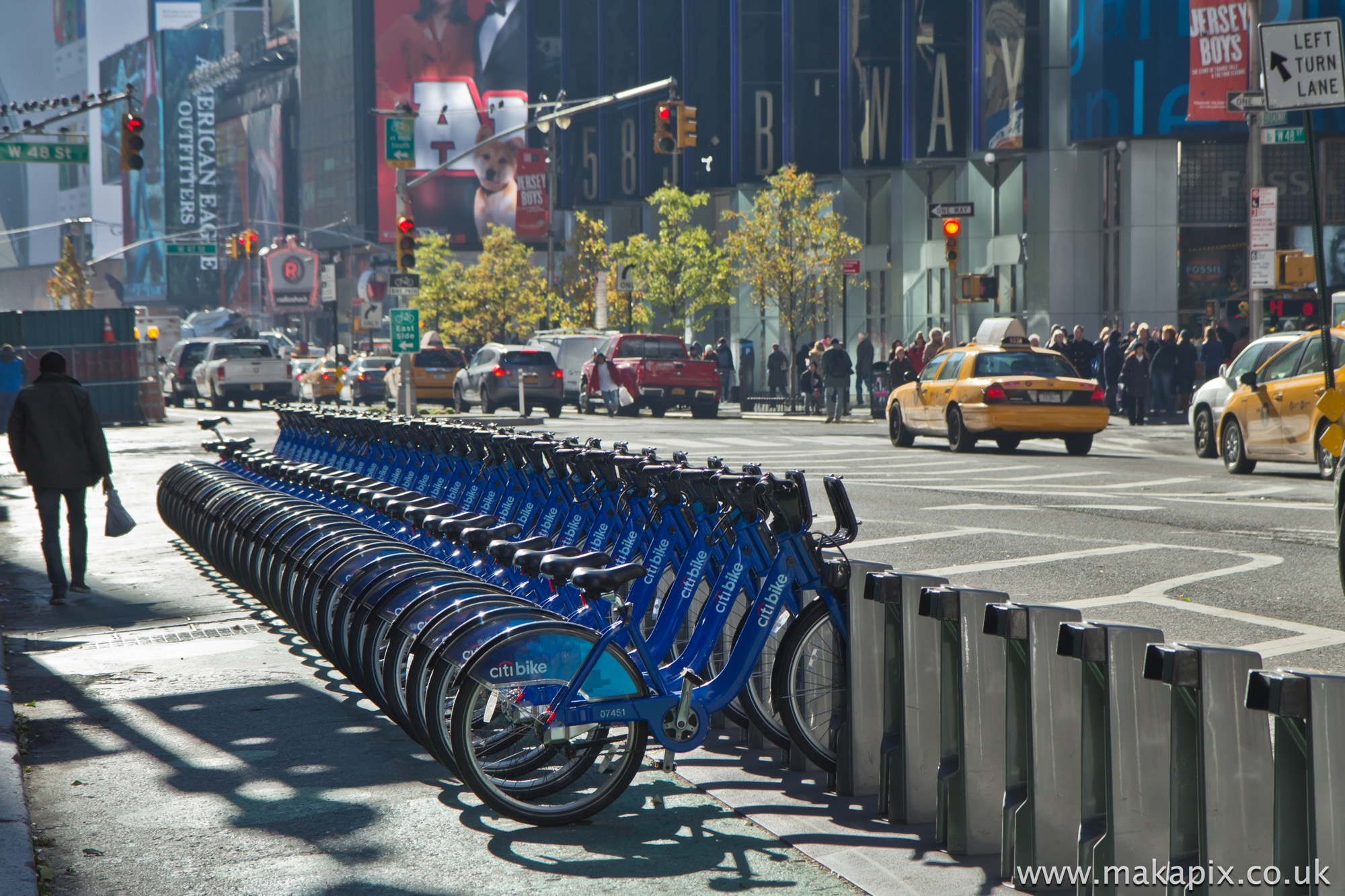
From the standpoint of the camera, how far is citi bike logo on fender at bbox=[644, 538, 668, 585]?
6.89m

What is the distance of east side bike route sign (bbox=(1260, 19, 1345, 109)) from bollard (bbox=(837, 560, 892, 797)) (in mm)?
A: 6514

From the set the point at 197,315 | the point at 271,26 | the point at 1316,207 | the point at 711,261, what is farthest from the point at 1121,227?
the point at 271,26

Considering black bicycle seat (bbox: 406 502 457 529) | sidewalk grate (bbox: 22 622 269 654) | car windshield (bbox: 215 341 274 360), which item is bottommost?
sidewalk grate (bbox: 22 622 269 654)

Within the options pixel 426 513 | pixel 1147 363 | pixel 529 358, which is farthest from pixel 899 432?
pixel 426 513

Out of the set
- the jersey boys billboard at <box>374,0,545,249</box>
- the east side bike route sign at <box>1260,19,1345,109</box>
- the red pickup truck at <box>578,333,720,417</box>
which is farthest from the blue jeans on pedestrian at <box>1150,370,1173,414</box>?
the jersey boys billboard at <box>374,0,545,249</box>

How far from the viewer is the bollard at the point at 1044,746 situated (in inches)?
198

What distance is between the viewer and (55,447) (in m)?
11.9

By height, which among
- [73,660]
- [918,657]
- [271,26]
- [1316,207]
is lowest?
[73,660]

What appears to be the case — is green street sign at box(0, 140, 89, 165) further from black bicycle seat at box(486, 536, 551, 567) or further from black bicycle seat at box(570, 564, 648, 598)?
black bicycle seat at box(570, 564, 648, 598)

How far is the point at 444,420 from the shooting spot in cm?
1234

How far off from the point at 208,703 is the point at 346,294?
117643mm

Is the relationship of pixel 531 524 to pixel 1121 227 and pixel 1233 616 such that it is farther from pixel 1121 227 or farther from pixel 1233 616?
pixel 1121 227

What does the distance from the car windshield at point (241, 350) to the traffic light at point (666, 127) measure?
18871 mm

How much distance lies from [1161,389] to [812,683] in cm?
2803
